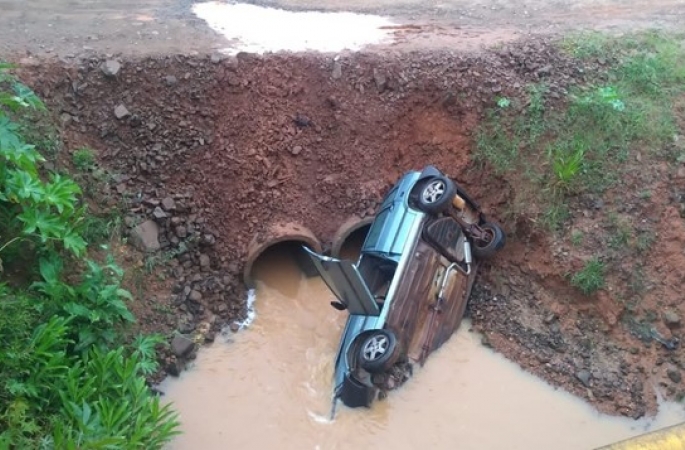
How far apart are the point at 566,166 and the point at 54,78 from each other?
5.38 meters

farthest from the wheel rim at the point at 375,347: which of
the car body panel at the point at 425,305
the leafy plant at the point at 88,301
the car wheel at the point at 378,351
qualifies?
the leafy plant at the point at 88,301

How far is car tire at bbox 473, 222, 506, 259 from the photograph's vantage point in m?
7.49

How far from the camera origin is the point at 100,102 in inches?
304

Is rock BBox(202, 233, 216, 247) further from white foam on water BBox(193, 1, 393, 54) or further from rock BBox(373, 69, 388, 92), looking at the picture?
rock BBox(373, 69, 388, 92)

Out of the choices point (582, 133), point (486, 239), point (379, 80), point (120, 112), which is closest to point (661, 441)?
point (486, 239)

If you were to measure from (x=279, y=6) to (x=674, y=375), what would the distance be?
6326mm

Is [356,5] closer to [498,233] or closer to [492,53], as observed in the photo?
[492,53]

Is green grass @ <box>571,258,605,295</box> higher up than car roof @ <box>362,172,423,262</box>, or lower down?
lower down

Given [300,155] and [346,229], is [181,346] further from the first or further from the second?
[300,155]

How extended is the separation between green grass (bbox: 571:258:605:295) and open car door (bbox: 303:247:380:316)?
7.23 feet

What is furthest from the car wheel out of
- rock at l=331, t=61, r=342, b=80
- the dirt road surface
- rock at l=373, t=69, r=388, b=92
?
the dirt road surface

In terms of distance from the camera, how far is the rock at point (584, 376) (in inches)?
272

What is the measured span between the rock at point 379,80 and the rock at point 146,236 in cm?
284

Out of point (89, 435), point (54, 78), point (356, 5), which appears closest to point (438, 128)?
point (356, 5)
